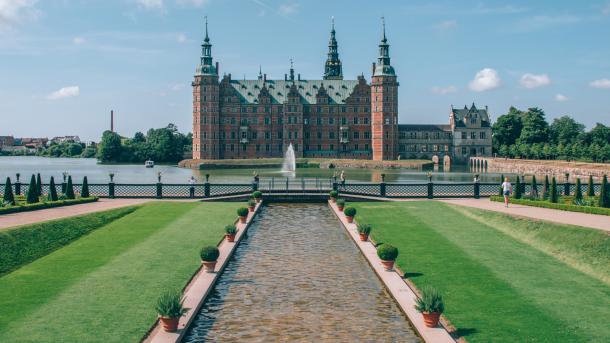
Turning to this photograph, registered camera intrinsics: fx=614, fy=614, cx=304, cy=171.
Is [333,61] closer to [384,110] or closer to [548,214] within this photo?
[384,110]

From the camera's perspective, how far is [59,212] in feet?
109

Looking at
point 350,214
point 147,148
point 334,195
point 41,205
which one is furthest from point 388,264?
point 147,148

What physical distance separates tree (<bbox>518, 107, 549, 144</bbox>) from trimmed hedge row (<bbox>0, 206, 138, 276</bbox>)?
388ft

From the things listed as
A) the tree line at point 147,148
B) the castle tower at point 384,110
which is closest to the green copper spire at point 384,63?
the castle tower at point 384,110

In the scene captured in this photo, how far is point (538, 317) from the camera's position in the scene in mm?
15492

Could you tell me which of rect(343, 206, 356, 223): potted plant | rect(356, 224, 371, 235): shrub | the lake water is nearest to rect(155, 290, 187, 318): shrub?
rect(356, 224, 371, 235): shrub

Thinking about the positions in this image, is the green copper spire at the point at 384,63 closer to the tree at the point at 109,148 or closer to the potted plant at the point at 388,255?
the tree at the point at 109,148

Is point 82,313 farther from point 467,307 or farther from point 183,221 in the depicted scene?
point 183,221

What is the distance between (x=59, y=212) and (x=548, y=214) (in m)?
26.0

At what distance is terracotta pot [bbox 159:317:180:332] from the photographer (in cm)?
1462

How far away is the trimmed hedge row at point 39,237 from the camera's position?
2202 centimetres

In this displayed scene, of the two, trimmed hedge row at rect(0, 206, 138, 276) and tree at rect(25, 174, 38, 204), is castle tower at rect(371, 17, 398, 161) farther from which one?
trimmed hedge row at rect(0, 206, 138, 276)

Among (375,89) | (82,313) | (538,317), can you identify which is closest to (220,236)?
(82,313)

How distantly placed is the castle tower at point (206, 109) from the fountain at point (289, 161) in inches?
630
